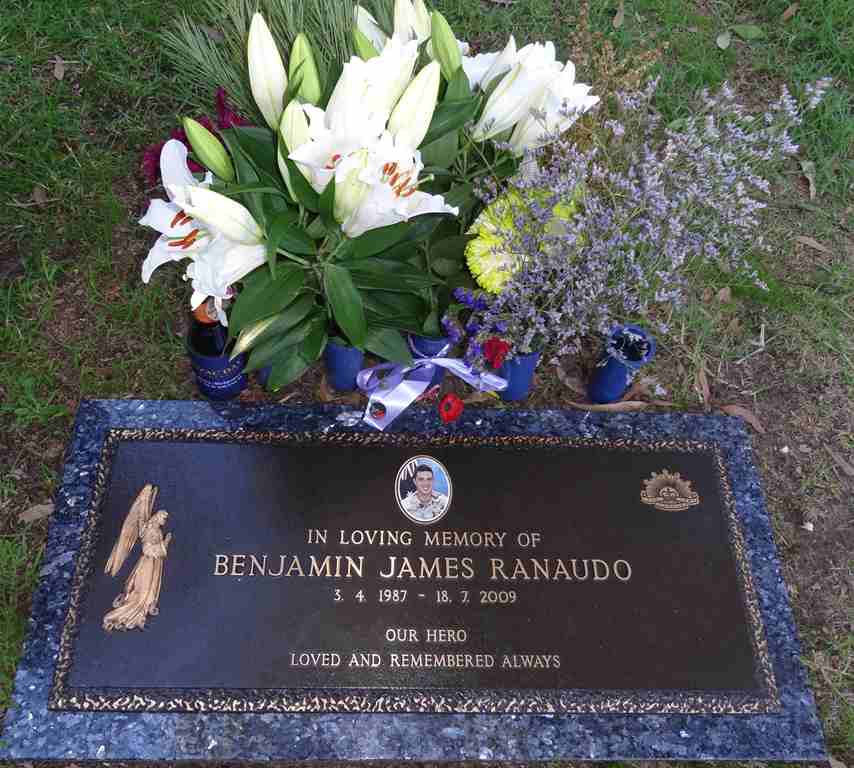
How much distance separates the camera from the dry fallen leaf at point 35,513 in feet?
8.79

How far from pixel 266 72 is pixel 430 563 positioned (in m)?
1.56

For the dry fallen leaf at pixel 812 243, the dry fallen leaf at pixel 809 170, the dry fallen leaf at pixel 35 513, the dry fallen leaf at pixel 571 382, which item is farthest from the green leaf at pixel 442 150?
the dry fallen leaf at pixel 809 170

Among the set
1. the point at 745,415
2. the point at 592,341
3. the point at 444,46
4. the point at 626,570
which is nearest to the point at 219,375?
the point at 444,46

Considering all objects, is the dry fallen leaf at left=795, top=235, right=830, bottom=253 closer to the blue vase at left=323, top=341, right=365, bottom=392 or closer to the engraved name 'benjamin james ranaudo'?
the engraved name 'benjamin james ranaudo'

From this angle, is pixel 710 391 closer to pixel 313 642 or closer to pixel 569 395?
pixel 569 395

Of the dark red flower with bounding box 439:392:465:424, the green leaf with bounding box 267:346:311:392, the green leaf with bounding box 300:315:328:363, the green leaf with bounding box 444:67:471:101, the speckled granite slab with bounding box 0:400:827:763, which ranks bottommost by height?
the speckled granite slab with bounding box 0:400:827:763

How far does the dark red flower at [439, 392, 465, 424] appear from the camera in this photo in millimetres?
2670

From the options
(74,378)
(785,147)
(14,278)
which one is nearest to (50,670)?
(74,378)

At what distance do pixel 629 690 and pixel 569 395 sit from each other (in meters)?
1.10

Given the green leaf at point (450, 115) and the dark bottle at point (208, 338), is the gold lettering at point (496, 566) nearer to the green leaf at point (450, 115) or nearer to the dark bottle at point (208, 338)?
the dark bottle at point (208, 338)

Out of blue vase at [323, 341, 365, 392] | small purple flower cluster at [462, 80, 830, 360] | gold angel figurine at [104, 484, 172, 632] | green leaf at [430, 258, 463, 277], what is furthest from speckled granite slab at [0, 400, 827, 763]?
green leaf at [430, 258, 463, 277]

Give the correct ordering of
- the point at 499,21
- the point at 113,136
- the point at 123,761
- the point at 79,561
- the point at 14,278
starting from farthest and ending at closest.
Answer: the point at 499,21, the point at 113,136, the point at 14,278, the point at 79,561, the point at 123,761

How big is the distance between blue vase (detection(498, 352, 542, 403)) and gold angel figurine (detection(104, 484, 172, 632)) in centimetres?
127

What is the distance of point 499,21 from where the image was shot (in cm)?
386
